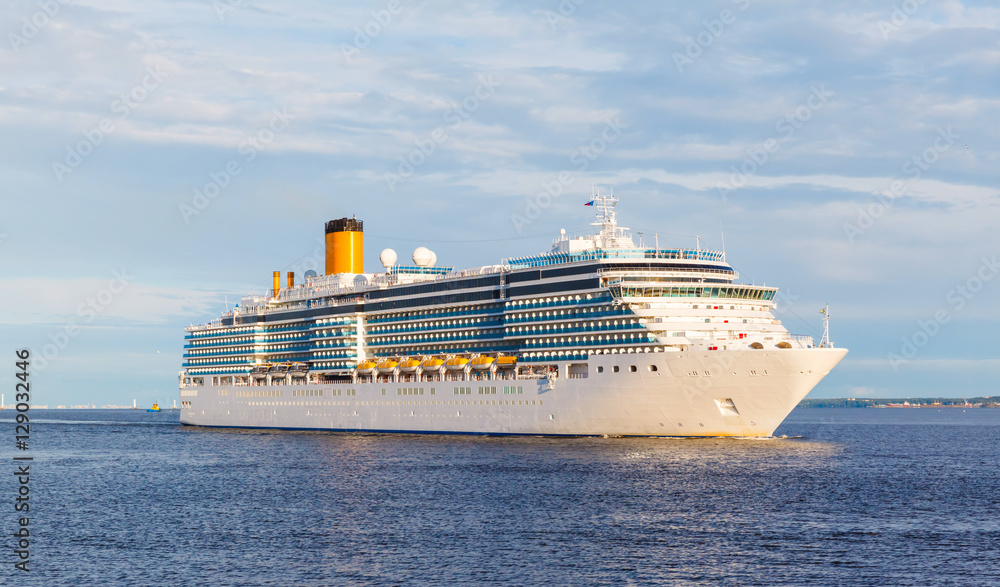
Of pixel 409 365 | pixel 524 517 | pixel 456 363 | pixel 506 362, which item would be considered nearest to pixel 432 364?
pixel 456 363

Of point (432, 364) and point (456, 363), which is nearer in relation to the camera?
point (456, 363)

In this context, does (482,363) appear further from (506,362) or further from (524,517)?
(524,517)

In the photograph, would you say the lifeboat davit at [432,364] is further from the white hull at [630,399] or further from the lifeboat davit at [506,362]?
the lifeboat davit at [506,362]

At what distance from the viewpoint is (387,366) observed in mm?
94125

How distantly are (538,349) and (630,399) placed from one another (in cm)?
1053

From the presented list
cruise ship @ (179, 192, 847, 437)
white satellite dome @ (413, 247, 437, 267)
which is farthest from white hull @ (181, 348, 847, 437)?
white satellite dome @ (413, 247, 437, 267)

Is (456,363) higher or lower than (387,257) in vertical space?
lower

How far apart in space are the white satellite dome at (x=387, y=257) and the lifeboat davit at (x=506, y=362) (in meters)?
29.1

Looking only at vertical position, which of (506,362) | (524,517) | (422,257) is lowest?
(524,517)

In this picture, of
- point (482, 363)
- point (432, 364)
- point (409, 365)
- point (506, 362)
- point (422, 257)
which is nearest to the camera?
point (506, 362)

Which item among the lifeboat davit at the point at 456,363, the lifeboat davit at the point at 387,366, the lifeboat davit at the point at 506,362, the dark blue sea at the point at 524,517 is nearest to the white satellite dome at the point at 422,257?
the lifeboat davit at the point at 387,366

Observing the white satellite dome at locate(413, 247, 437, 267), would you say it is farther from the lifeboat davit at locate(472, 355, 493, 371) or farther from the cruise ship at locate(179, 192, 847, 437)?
the lifeboat davit at locate(472, 355, 493, 371)

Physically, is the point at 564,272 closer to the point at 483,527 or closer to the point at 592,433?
the point at 592,433

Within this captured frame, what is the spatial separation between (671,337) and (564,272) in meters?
11.9
